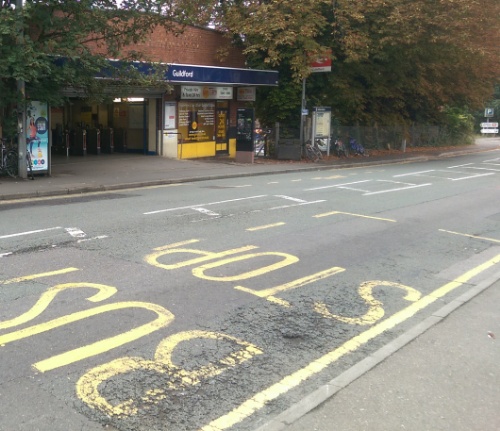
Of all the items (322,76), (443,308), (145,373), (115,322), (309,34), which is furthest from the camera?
(322,76)

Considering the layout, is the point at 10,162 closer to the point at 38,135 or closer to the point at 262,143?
the point at 38,135

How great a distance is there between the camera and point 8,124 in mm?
14852

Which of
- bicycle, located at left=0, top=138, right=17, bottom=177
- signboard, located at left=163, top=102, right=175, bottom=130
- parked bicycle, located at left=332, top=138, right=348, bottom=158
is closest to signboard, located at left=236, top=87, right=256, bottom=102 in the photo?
signboard, located at left=163, top=102, right=175, bottom=130

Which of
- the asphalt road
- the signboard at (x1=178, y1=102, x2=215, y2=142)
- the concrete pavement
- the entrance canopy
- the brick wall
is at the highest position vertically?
the brick wall

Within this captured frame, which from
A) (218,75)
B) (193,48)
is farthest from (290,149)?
(193,48)

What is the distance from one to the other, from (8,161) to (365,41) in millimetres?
16626

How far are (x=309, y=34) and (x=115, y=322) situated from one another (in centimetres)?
2078

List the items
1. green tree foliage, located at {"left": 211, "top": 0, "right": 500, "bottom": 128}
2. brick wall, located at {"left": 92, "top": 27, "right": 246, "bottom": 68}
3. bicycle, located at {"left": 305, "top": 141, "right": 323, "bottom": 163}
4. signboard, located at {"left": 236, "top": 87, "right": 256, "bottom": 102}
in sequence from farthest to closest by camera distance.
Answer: bicycle, located at {"left": 305, "top": 141, "right": 323, "bottom": 163}, signboard, located at {"left": 236, "top": 87, "right": 256, "bottom": 102}, green tree foliage, located at {"left": 211, "top": 0, "right": 500, "bottom": 128}, brick wall, located at {"left": 92, "top": 27, "right": 246, "bottom": 68}

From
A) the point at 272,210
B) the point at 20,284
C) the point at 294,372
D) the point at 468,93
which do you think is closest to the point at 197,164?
the point at 272,210

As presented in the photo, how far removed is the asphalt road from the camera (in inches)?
148

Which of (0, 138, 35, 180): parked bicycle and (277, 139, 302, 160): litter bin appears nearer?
(0, 138, 35, 180): parked bicycle

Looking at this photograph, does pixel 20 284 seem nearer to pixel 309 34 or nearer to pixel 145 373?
pixel 145 373

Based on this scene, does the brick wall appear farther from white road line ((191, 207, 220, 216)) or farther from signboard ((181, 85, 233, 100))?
white road line ((191, 207, 220, 216))

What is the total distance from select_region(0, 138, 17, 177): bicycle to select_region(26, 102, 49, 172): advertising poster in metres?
0.46
